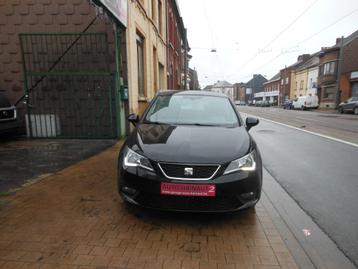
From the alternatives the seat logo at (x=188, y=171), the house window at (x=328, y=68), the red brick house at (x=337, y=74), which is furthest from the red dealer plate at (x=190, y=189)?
the house window at (x=328, y=68)

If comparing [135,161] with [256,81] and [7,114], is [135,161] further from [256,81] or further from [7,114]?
[256,81]

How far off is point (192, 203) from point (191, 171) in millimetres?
347

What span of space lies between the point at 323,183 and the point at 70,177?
4.51 m

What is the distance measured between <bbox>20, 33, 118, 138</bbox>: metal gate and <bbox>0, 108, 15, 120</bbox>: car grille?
525mm

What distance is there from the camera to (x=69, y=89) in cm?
867

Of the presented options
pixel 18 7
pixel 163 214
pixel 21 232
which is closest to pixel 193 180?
pixel 163 214

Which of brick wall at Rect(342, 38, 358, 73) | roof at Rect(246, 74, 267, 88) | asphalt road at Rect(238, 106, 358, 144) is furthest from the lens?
roof at Rect(246, 74, 267, 88)

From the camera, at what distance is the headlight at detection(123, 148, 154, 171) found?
3.07 metres

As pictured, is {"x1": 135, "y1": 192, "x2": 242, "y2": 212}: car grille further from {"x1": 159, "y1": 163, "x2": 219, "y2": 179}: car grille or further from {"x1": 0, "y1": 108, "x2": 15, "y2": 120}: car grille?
{"x1": 0, "y1": 108, "x2": 15, "y2": 120}: car grille

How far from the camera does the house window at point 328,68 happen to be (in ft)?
121

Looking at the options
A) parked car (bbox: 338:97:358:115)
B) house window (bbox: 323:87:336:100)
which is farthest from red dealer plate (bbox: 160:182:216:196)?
house window (bbox: 323:87:336:100)

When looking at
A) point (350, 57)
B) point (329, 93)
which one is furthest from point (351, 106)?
point (329, 93)

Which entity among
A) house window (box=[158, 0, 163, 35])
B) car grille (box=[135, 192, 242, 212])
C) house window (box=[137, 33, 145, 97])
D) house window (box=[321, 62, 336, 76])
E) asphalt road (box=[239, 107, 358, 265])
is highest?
house window (box=[158, 0, 163, 35])

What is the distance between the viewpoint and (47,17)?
8.48 m
